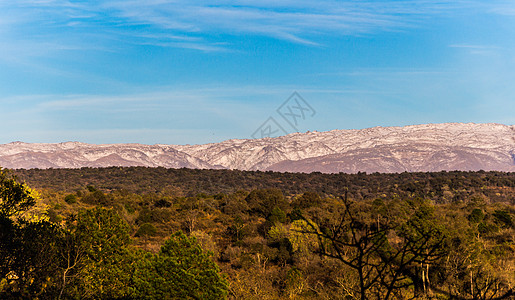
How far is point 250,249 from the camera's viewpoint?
134ft

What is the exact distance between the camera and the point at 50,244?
1681 cm

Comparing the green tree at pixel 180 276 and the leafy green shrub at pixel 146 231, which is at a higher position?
the green tree at pixel 180 276

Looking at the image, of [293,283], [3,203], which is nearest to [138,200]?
[293,283]

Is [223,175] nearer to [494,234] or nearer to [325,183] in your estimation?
[325,183]

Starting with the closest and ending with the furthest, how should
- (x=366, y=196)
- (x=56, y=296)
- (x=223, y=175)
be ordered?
(x=56, y=296), (x=366, y=196), (x=223, y=175)

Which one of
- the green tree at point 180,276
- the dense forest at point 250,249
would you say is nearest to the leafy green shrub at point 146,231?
the dense forest at point 250,249

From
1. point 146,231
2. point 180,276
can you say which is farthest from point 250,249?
point 180,276

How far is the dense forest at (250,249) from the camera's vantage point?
781 centimetres

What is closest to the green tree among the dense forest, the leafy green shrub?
the dense forest

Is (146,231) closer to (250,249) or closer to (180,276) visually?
(250,249)

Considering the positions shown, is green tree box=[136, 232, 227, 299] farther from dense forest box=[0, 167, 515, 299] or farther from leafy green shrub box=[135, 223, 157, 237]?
leafy green shrub box=[135, 223, 157, 237]

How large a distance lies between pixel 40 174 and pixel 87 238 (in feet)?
354

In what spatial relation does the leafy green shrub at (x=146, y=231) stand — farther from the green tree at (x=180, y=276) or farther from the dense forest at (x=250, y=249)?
the green tree at (x=180, y=276)

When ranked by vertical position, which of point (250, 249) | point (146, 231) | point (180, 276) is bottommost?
point (250, 249)
